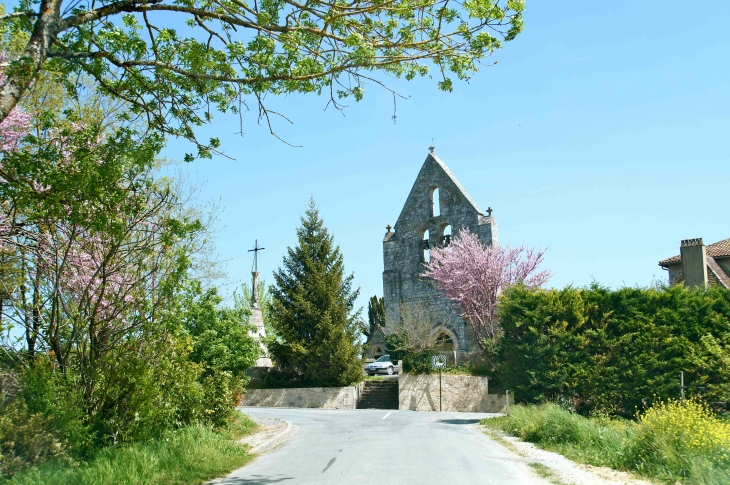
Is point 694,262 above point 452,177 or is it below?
below

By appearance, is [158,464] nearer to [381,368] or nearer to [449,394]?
[449,394]

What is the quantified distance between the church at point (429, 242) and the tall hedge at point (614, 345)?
16.2 meters

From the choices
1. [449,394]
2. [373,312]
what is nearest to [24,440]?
[449,394]

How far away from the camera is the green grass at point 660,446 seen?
9531mm

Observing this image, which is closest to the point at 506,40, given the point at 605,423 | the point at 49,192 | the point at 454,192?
the point at 49,192

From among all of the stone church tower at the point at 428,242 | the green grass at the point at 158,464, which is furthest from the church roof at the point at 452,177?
the green grass at the point at 158,464

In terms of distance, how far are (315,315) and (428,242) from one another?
11.2 meters

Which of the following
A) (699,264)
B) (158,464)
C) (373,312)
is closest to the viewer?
(158,464)

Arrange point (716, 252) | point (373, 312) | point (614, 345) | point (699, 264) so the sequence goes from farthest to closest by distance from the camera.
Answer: point (373, 312) → point (716, 252) → point (699, 264) → point (614, 345)

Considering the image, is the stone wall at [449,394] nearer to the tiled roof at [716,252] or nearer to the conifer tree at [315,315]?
the conifer tree at [315,315]

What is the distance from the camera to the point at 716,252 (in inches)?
1468

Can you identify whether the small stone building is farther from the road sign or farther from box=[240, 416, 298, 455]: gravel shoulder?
→ box=[240, 416, 298, 455]: gravel shoulder

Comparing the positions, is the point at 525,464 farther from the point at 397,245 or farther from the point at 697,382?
the point at 397,245

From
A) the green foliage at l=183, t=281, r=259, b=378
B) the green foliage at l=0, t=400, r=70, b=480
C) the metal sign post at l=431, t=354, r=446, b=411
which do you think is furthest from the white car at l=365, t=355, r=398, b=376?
the green foliage at l=0, t=400, r=70, b=480
